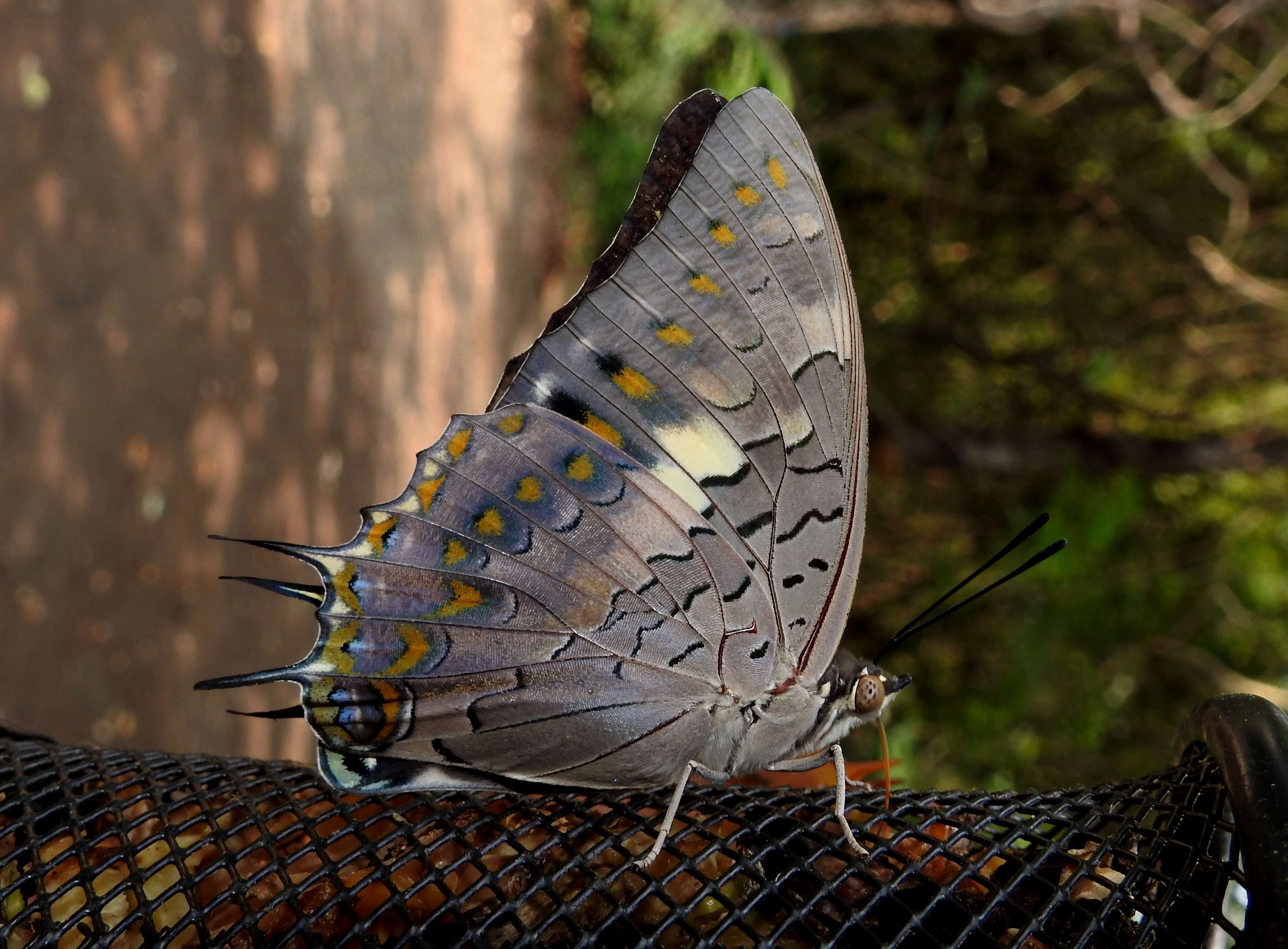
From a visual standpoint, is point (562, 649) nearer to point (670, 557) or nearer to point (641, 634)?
point (641, 634)

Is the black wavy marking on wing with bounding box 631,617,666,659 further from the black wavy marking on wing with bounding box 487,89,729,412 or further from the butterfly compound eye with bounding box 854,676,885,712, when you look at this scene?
the black wavy marking on wing with bounding box 487,89,729,412

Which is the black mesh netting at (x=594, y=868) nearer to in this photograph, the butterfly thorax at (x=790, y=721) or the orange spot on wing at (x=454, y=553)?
the butterfly thorax at (x=790, y=721)

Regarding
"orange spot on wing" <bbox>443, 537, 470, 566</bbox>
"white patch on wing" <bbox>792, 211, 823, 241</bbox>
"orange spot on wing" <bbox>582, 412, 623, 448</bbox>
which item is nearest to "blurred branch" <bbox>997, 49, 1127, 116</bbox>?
"white patch on wing" <bbox>792, 211, 823, 241</bbox>

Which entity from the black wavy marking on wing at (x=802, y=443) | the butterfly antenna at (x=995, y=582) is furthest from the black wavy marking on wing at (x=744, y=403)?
the butterfly antenna at (x=995, y=582)

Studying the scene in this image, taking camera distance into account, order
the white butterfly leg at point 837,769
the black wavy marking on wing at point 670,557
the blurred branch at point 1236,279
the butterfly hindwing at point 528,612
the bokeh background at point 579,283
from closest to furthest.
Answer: the white butterfly leg at point 837,769 → the butterfly hindwing at point 528,612 → the black wavy marking on wing at point 670,557 → the bokeh background at point 579,283 → the blurred branch at point 1236,279

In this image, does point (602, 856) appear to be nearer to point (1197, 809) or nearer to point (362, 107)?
point (1197, 809)

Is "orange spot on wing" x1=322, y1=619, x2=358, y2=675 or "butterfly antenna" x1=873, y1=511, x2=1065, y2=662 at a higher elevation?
"butterfly antenna" x1=873, y1=511, x2=1065, y2=662
